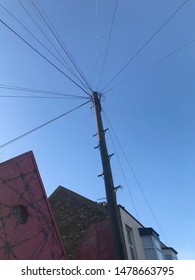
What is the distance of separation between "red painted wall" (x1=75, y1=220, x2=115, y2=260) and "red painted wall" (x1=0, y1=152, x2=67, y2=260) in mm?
3588

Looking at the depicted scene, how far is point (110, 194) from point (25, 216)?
158 inches

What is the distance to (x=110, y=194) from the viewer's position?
11.1 m

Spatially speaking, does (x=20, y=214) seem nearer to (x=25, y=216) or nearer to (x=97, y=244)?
(x=25, y=216)

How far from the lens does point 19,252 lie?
474 inches

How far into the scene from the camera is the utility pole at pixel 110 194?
404 inches

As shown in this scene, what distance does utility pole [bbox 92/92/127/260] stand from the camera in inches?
404

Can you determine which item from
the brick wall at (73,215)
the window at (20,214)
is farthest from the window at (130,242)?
the window at (20,214)

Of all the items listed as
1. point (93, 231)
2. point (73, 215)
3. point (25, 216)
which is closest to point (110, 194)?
point (25, 216)

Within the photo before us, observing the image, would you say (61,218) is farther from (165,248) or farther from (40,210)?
(165,248)

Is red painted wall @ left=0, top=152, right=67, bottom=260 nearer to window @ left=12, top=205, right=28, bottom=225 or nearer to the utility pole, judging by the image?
window @ left=12, top=205, right=28, bottom=225

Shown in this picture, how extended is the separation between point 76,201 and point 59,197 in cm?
162
